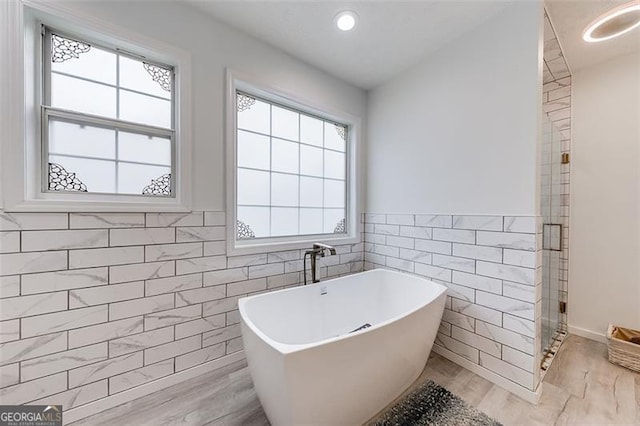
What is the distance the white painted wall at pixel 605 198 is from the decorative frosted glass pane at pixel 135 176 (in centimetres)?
368

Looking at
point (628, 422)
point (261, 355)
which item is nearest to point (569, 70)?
point (628, 422)

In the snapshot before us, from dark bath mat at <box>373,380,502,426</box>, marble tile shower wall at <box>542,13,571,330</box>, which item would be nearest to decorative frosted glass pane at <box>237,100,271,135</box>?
dark bath mat at <box>373,380,502,426</box>

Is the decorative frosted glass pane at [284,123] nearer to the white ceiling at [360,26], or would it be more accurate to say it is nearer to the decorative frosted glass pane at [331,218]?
the white ceiling at [360,26]

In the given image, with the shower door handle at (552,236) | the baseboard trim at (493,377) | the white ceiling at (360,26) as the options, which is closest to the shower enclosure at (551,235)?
the shower door handle at (552,236)

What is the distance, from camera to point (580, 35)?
181cm

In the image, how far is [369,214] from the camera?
2.64m

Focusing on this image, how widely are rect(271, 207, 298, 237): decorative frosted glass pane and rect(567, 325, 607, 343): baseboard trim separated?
2.87 m

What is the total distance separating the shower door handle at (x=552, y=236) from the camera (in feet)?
5.62

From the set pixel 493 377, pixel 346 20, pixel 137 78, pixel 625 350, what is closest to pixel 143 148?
pixel 137 78

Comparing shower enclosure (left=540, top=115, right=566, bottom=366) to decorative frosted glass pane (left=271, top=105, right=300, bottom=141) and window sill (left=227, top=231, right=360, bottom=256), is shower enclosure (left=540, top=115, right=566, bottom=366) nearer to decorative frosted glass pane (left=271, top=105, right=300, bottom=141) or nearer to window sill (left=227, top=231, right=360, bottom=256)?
window sill (left=227, top=231, right=360, bottom=256)

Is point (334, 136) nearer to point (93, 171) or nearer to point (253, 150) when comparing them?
point (253, 150)

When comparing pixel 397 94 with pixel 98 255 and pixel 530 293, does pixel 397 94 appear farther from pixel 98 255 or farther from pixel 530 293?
pixel 98 255

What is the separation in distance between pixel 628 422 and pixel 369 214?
212 cm

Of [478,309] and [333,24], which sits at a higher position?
[333,24]
